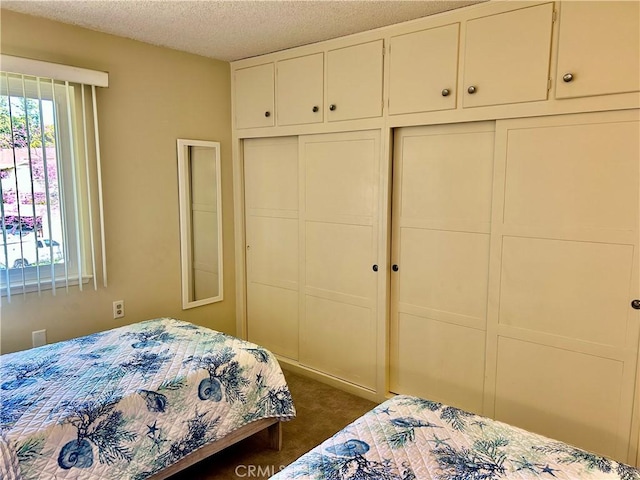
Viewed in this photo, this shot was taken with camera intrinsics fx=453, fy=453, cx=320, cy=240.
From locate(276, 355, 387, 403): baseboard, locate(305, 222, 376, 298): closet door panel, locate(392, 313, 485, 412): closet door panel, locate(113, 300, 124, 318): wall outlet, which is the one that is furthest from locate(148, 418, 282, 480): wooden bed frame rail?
locate(113, 300, 124, 318): wall outlet

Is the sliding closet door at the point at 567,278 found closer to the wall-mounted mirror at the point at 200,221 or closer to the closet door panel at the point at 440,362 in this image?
the closet door panel at the point at 440,362

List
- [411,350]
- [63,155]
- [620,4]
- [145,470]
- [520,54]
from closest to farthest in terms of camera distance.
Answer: [145,470], [620,4], [520,54], [63,155], [411,350]

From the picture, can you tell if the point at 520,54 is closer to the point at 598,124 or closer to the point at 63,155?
the point at 598,124

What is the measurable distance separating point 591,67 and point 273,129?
2008 millimetres

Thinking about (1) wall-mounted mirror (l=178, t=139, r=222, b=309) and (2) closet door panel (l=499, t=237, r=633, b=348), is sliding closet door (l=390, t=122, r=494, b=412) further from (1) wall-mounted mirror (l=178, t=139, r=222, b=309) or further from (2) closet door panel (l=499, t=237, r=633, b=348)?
(1) wall-mounted mirror (l=178, t=139, r=222, b=309)

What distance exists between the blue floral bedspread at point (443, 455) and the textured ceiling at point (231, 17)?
6.63 ft

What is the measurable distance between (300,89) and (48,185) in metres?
1.67

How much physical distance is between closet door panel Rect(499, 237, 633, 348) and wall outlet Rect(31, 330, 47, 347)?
2.60 meters

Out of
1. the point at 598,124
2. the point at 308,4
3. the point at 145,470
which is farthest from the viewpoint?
the point at 308,4

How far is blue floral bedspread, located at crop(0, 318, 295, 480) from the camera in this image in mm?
1621

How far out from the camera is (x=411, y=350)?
2822 millimetres

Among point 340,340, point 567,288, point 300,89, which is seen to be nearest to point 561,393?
point 567,288

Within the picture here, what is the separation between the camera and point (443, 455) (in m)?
1.56

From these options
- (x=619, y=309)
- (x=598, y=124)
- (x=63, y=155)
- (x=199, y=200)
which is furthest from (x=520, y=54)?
(x=63, y=155)
